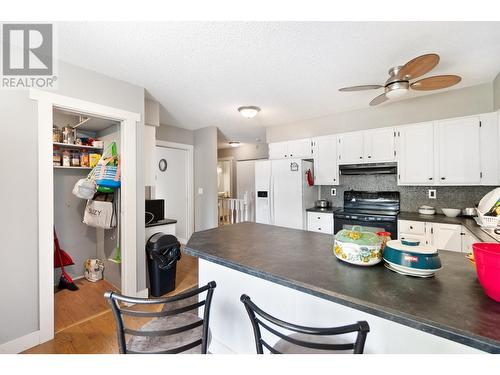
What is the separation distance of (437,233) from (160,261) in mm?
3216

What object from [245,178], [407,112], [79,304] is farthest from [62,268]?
[407,112]

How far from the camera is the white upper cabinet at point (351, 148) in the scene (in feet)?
11.0

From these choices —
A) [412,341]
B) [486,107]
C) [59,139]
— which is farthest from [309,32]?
[59,139]

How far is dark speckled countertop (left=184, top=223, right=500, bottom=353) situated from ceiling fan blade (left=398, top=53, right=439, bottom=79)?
4.24ft

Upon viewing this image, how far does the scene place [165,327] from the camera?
1131 mm

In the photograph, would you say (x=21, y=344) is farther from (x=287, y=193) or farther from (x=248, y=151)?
(x=248, y=151)

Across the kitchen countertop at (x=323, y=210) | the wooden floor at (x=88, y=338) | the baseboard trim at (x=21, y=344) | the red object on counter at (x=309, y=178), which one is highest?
the red object on counter at (x=309, y=178)

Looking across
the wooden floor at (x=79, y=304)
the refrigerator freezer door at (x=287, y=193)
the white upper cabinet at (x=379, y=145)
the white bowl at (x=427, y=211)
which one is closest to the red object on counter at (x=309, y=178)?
the refrigerator freezer door at (x=287, y=193)

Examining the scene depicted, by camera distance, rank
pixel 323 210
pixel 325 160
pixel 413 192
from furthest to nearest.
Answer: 1. pixel 325 160
2. pixel 323 210
3. pixel 413 192

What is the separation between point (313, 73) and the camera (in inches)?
90.1

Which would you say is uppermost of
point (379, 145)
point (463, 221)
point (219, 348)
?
point (379, 145)

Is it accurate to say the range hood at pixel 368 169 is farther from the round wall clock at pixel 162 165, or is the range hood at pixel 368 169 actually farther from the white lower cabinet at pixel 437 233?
the round wall clock at pixel 162 165

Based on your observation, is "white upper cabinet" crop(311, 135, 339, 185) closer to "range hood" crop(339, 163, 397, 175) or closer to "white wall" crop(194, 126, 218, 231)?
"range hood" crop(339, 163, 397, 175)

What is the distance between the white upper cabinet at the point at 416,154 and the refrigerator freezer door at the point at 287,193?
1.40m
